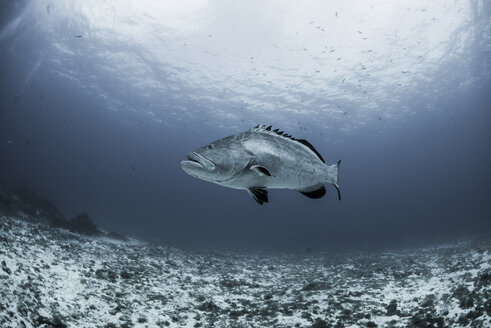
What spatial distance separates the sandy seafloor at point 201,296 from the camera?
194 inches

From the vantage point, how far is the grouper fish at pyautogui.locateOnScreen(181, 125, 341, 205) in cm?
197

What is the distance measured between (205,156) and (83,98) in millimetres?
50696

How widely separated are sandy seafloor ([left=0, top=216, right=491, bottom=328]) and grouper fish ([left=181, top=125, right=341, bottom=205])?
4.20 m

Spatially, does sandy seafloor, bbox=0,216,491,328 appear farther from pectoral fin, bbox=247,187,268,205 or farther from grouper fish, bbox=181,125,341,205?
pectoral fin, bbox=247,187,268,205

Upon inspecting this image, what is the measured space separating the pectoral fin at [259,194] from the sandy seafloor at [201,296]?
4.32 m

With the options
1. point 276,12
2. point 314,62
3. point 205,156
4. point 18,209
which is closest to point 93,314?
point 205,156

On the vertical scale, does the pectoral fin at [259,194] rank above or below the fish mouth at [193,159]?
below

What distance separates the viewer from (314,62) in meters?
26.0

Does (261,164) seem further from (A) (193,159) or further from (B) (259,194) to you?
(A) (193,159)

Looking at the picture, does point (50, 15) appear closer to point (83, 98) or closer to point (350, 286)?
point (83, 98)

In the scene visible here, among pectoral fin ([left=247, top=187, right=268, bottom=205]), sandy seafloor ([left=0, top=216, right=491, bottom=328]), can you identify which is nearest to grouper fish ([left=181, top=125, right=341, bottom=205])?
pectoral fin ([left=247, top=187, right=268, bottom=205])

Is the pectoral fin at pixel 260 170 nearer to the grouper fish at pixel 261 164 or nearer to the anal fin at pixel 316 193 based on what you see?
the grouper fish at pixel 261 164

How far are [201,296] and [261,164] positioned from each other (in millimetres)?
6474

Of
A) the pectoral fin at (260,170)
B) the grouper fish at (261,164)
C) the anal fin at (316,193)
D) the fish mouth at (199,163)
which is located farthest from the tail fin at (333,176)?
the fish mouth at (199,163)
